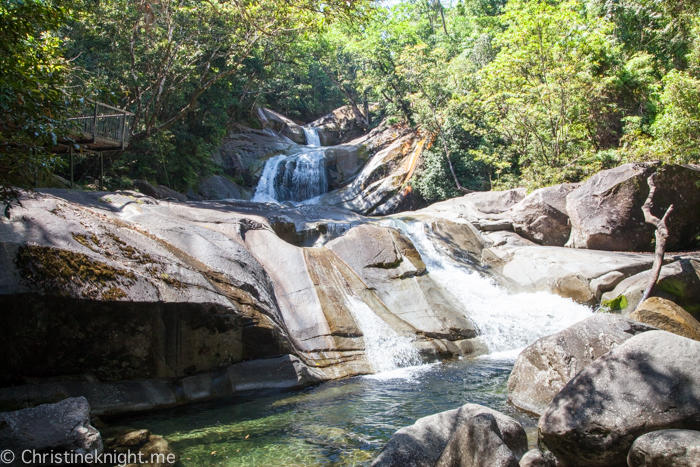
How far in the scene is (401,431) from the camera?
519cm

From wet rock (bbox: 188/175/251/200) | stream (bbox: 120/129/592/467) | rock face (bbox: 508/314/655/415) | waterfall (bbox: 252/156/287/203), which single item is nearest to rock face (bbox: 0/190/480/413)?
stream (bbox: 120/129/592/467)

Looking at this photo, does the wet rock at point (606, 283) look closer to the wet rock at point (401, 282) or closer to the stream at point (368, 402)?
the stream at point (368, 402)

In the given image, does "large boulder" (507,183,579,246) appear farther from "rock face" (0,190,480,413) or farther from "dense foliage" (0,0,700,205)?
"rock face" (0,190,480,413)

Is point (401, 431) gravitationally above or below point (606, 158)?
below

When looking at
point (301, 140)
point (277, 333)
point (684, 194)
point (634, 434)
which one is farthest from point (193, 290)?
point (301, 140)

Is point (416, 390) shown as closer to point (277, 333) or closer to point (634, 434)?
point (277, 333)

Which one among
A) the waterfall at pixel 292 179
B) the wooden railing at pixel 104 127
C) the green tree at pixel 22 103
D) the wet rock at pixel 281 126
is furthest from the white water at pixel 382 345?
the wet rock at pixel 281 126

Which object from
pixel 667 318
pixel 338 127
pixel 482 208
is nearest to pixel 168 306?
pixel 667 318

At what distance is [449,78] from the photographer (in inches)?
1049

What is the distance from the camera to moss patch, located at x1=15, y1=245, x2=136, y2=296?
6293 millimetres

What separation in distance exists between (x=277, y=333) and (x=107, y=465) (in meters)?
3.95

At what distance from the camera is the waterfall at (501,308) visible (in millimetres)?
12125

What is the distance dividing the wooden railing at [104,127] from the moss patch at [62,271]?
804 centimetres

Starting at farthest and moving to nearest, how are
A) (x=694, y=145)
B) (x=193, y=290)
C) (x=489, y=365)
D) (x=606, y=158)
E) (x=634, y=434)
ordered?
(x=606, y=158) < (x=694, y=145) < (x=489, y=365) < (x=193, y=290) < (x=634, y=434)
